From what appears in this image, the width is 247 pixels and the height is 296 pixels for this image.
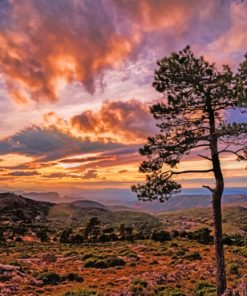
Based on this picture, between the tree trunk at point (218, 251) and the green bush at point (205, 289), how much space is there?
1672 mm

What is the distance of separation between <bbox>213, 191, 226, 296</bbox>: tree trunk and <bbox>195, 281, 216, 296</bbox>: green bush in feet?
5.48

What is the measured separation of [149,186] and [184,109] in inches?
206

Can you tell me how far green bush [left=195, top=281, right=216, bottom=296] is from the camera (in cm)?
2289

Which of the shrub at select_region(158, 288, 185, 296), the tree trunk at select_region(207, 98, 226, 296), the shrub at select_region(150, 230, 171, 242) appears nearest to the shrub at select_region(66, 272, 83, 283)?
the shrub at select_region(158, 288, 185, 296)

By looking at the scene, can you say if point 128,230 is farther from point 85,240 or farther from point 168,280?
point 168,280

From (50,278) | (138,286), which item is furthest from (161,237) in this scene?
(138,286)

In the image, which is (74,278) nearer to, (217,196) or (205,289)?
(205,289)

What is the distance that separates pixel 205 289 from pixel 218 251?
400 cm

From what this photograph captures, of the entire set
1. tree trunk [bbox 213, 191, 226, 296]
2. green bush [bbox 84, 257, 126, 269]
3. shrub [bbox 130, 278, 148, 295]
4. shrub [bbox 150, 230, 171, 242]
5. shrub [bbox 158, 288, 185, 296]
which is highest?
tree trunk [bbox 213, 191, 226, 296]

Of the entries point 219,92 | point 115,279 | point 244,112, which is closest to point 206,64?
point 219,92

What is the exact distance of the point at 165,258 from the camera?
42688mm

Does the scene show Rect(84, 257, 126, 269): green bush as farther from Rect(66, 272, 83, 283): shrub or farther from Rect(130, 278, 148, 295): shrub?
Rect(130, 278, 148, 295): shrub

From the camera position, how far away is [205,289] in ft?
77.8

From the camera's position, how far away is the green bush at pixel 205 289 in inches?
901
